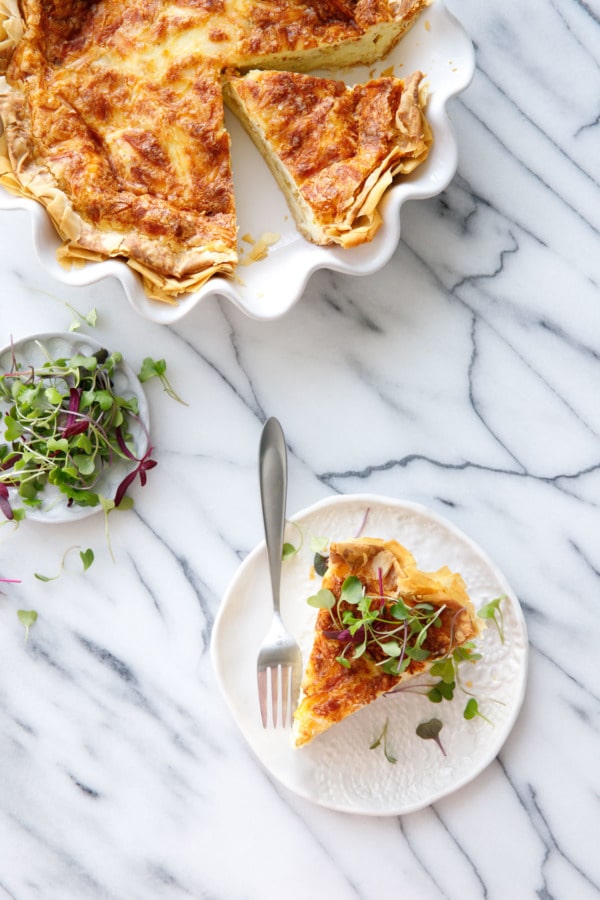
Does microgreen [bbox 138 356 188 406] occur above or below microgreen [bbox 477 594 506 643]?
below

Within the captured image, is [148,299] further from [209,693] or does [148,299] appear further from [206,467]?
[209,693]

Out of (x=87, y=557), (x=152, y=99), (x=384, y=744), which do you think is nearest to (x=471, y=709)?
(x=384, y=744)

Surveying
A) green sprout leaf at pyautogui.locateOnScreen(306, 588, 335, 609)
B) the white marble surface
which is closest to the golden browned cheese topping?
the white marble surface

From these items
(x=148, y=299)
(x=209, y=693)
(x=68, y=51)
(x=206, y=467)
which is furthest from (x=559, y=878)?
(x=68, y=51)

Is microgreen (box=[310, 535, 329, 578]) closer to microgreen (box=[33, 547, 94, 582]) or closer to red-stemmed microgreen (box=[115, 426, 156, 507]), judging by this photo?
red-stemmed microgreen (box=[115, 426, 156, 507])

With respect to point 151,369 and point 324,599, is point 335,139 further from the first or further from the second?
point 324,599
